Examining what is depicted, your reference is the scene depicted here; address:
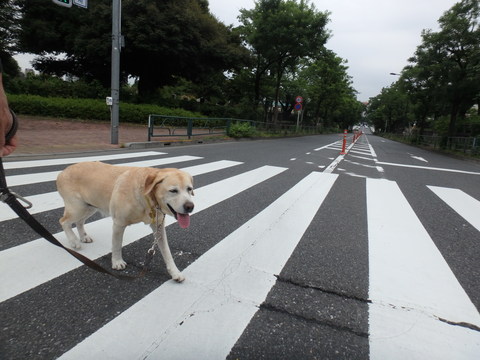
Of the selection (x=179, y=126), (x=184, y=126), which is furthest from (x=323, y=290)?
(x=184, y=126)

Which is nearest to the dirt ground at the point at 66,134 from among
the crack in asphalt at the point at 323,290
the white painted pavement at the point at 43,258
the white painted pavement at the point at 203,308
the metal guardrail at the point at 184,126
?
the metal guardrail at the point at 184,126

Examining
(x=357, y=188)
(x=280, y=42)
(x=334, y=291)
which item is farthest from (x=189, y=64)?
(x=334, y=291)

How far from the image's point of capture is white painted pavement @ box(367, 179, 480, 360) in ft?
5.45

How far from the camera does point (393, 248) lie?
9.98ft

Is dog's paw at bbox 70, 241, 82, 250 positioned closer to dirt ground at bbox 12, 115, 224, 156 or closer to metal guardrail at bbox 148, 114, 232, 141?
dirt ground at bbox 12, 115, 224, 156

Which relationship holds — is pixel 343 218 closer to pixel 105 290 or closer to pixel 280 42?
pixel 105 290

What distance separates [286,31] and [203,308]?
75.5 feet

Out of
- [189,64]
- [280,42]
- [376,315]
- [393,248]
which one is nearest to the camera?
[376,315]

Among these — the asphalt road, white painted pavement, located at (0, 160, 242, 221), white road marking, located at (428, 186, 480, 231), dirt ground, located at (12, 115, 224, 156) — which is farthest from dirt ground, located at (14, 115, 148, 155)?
white road marking, located at (428, 186, 480, 231)

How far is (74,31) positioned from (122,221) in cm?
2733

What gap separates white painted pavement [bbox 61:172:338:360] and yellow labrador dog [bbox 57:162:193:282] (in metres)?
0.27

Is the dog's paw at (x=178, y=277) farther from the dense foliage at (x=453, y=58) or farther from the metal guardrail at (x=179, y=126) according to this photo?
the dense foliage at (x=453, y=58)

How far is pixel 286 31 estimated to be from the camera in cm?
2078

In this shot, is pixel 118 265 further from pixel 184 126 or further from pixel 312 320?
pixel 184 126
